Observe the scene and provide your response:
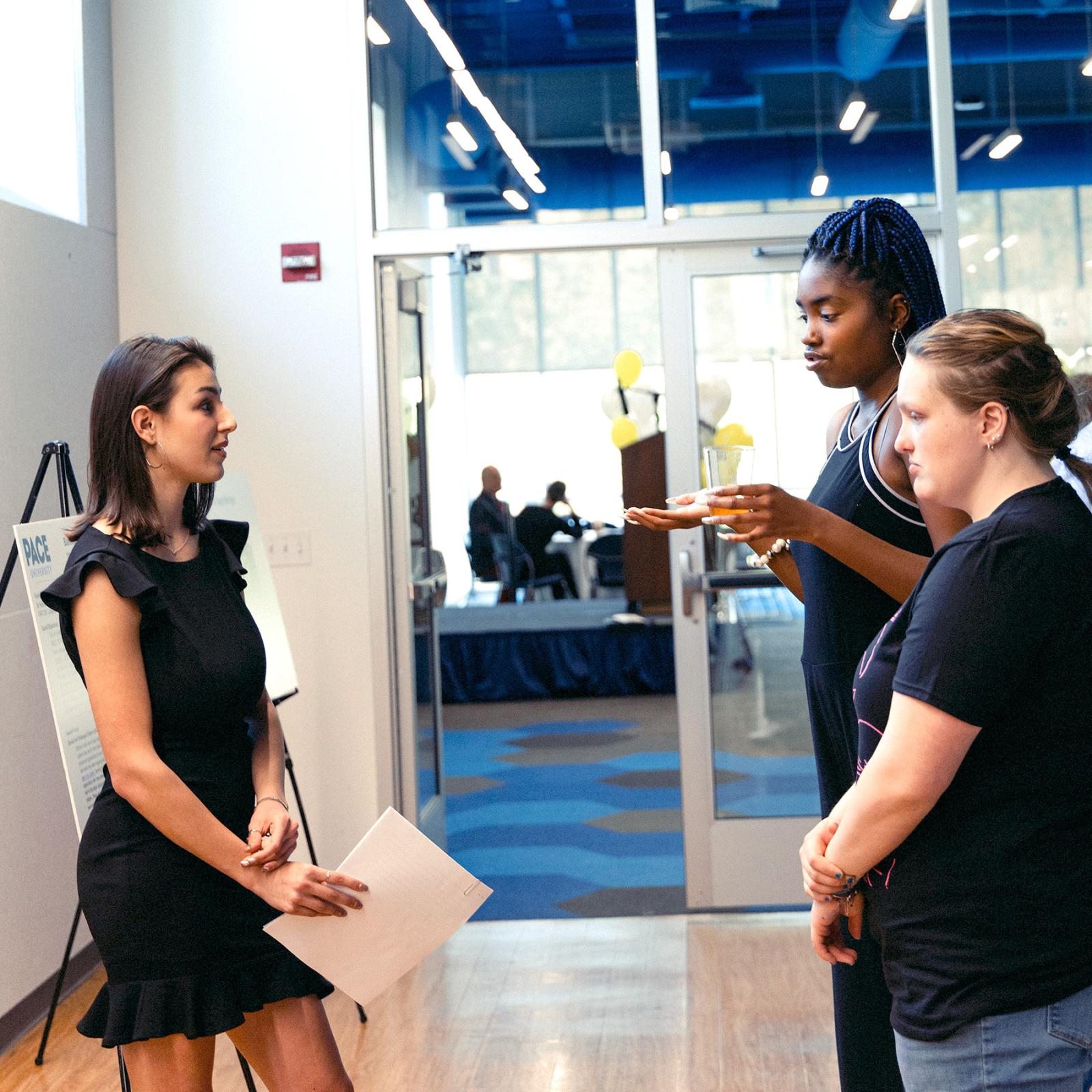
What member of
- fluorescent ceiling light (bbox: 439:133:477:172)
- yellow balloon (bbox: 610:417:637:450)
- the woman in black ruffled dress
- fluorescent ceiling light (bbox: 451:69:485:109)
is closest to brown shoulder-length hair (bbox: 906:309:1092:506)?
the woman in black ruffled dress

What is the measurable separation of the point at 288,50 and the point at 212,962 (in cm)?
339

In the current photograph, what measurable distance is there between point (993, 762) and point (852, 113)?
3453 mm

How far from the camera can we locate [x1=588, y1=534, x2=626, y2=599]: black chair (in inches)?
413

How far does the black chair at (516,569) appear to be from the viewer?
413 inches

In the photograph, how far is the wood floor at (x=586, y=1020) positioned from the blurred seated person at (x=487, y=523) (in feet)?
21.2

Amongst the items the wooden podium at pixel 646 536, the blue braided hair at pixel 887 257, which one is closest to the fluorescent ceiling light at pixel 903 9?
the blue braided hair at pixel 887 257

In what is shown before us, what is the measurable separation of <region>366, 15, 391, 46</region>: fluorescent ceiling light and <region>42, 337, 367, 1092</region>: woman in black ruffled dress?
2.75 m

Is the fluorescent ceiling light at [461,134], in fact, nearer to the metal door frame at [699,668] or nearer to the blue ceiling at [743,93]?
the blue ceiling at [743,93]

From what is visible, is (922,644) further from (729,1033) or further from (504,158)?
(504,158)

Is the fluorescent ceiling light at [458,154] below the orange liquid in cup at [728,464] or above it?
above

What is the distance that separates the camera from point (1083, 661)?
1218 mm

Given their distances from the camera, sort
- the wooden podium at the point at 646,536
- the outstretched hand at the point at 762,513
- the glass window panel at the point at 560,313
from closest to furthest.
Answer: the outstretched hand at the point at 762,513 → the wooden podium at the point at 646,536 → the glass window panel at the point at 560,313

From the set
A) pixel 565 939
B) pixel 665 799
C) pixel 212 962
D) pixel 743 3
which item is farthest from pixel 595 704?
pixel 212 962

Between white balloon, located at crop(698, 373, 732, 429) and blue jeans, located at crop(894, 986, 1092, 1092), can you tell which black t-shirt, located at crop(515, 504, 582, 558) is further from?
blue jeans, located at crop(894, 986, 1092, 1092)
